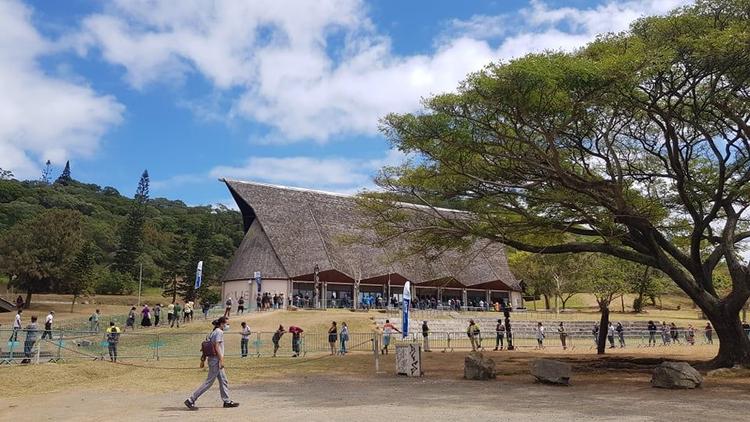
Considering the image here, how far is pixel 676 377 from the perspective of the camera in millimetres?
12312

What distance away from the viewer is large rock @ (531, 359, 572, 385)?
1342 centimetres

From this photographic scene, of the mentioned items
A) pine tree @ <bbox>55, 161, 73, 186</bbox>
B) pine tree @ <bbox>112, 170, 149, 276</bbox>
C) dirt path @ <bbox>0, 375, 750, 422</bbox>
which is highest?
pine tree @ <bbox>55, 161, 73, 186</bbox>

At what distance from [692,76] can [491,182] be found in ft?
17.7

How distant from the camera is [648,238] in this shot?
16.2 m

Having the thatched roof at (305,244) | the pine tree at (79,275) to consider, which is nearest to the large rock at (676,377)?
the thatched roof at (305,244)

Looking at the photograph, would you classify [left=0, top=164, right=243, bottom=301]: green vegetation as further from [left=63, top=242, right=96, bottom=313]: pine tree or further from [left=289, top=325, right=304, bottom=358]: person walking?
[left=289, top=325, right=304, bottom=358]: person walking

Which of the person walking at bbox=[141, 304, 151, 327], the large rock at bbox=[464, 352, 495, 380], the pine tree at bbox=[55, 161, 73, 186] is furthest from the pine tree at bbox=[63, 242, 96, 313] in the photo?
the pine tree at bbox=[55, 161, 73, 186]

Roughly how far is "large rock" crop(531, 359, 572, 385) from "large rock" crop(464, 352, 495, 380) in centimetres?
132

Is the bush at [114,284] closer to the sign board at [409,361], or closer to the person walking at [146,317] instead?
the person walking at [146,317]

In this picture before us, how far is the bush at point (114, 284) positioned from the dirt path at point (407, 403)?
53124mm

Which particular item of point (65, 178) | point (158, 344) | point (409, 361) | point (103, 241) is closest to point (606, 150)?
point (409, 361)

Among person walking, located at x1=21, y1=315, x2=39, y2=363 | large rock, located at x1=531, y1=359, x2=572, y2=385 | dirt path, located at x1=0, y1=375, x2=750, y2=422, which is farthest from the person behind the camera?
person walking, located at x1=21, y1=315, x2=39, y2=363

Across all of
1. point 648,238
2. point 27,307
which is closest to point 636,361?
point 648,238

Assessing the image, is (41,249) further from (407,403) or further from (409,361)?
(407,403)
